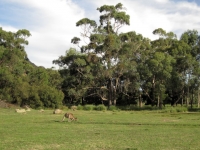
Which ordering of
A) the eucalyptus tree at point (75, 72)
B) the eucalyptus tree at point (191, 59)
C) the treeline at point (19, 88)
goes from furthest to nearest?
the eucalyptus tree at point (75, 72)
the eucalyptus tree at point (191, 59)
the treeline at point (19, 88)

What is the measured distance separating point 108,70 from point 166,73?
11.1 metres

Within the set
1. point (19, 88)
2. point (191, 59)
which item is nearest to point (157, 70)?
point (191, 59)

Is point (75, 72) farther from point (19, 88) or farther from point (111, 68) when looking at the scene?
point (19, 88)

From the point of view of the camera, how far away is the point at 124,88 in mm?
62906

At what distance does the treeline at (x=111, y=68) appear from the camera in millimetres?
54062

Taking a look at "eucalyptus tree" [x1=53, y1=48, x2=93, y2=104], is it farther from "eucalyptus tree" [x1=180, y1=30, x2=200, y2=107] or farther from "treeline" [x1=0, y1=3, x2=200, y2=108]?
"eucalyptus tree" [x1=180, y1=30, x2=200, y2=107]

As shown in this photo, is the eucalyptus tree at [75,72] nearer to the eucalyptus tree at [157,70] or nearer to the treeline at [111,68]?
the treeline at [111,68]

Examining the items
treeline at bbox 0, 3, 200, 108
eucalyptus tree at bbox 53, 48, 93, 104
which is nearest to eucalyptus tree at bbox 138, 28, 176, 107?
treeline at bbox 0, 3, 200, 108

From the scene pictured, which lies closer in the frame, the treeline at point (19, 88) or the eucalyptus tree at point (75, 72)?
the treeline at point (19, 88)

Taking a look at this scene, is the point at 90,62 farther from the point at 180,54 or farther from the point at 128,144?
the point at 128,144

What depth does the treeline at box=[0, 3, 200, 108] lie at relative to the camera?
54.1 meters

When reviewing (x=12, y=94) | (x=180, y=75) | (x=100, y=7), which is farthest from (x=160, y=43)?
(x=12, y=94)

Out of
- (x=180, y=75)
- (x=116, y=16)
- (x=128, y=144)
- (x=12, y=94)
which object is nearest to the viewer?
(x=128, y=144)

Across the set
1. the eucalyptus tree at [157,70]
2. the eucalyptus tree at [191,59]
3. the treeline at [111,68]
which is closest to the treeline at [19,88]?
the treeline at [111,68]
